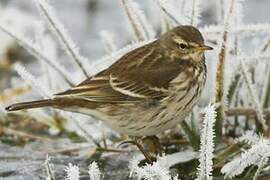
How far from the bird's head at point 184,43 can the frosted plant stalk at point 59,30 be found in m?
0.56

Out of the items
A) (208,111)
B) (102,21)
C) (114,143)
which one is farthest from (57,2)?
(208,111)

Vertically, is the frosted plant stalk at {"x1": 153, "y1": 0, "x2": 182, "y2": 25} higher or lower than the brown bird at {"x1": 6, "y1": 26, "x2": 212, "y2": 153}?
higher

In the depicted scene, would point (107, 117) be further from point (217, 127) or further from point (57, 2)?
point (57, 2)

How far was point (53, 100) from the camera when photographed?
4.54 meters

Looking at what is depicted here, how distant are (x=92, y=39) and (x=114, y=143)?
3.37m

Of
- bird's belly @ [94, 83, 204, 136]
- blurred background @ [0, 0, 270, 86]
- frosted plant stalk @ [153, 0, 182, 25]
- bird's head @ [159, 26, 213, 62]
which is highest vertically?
blurred background @ [0, 0, 270, 86]

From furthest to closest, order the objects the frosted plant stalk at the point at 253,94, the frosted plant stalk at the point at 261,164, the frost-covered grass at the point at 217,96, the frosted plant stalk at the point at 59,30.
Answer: the frosted plant stalk at the point at 59,30
the frosted plant stalk at the point at 253,94
the frost-covered grass at the point at 217,96
the frosted plant stalk at the point at 261,164

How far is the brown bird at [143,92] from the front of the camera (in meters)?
4.55

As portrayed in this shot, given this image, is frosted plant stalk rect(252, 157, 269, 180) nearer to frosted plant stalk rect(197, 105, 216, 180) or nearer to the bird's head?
frosted plant stalk rect(197, 105, 216, 180)

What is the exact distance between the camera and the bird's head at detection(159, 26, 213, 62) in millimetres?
4660


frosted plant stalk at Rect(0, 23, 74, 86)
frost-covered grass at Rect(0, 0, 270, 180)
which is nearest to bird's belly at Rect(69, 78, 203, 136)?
frost-covered grass at Rect(0, 0, 270, 180)

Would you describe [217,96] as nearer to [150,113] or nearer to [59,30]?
[150,113]

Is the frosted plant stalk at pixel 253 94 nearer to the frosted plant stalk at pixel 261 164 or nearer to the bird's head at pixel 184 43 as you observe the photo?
the bird's head at pixel 184 43

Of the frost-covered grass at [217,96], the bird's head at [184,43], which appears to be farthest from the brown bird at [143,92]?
the frost-covered grass at [217,96]
